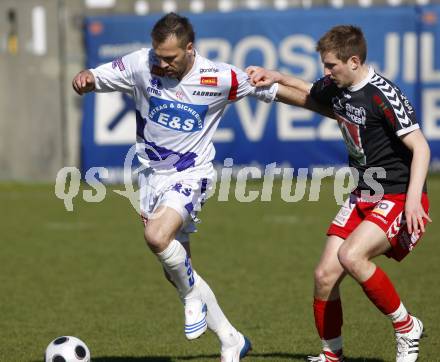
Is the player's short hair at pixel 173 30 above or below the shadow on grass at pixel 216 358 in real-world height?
above

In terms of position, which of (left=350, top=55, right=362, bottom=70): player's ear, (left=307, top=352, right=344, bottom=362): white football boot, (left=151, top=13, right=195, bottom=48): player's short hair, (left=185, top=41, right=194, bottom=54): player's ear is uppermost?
(left=151, top=13, right=195, bottom=48): player's short hair

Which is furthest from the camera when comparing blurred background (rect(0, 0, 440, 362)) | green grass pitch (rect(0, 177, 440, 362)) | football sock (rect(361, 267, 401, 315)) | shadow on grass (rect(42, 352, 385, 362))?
blurred background (rect(0, 0, 440, 362))

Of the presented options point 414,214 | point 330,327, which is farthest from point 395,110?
point 330,327

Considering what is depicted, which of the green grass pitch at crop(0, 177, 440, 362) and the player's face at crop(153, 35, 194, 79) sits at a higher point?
the player's face at crop(153, 35, 194, 79)

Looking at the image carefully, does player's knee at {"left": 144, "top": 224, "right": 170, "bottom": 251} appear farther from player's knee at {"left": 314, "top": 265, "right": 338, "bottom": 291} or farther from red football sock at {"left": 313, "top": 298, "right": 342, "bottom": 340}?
red football sock at {"left": 313, "top": 298, "right": 342, "bottom": 340}

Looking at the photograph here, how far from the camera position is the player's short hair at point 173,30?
5.95 meters

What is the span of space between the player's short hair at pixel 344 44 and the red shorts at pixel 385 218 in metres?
0.82

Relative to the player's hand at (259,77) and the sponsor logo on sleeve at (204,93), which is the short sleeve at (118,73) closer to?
the sponsor logo on sleeve at (204,93)

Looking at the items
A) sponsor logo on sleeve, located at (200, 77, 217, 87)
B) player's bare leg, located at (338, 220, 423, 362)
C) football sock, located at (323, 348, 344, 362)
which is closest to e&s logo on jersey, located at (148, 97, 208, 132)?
sponsor logo on sleeve, located at (200, 77, 217, 87)

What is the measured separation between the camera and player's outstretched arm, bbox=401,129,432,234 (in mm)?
5746

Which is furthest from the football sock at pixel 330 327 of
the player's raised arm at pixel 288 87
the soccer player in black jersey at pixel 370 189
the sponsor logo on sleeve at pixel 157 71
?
the sponsor logo on sleeve at pixel 157 71

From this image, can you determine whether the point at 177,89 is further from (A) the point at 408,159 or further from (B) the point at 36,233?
(B) the point at 36,233

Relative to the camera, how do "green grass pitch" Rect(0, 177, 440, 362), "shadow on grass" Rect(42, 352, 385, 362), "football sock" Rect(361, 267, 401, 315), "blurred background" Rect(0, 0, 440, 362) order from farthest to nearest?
"blurred background" Rect(0, 0, 440, 362)
"green grass pitch" Rect(0, 177, 440, 362)
"shadow on grass" Rect(42, 352, 385, 362)
"football sock" Rect(361, 267, 401, 315)

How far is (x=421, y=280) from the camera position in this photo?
8.95 m
